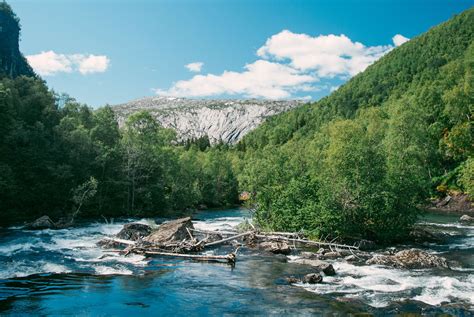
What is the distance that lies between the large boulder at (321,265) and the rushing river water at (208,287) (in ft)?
1.74

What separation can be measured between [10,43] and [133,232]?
356 ft

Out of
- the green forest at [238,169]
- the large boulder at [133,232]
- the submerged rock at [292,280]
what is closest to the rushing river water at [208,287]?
the submerged rock at [292,280]

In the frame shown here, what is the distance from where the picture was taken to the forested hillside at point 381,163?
3316 centimetres

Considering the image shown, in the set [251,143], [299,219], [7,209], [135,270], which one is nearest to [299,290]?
[135,270]

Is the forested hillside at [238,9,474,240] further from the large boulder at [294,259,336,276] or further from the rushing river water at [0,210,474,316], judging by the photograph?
the large boulder at [294,259,336,276]

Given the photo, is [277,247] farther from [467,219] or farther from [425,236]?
[467,219]

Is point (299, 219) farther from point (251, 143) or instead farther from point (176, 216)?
point (251, 143)

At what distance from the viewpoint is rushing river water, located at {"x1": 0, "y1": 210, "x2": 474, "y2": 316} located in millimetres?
17094

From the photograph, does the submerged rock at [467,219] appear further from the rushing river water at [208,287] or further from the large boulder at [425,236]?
the rushing river water at [208,287]

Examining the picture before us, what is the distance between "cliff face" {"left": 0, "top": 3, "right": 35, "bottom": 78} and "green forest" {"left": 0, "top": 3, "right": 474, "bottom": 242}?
192 ft

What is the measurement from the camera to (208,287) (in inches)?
825

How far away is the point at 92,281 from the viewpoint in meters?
21.4

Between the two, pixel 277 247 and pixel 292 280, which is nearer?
pixel 292 280

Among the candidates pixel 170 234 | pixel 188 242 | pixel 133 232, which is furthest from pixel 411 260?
pixel 133 232
